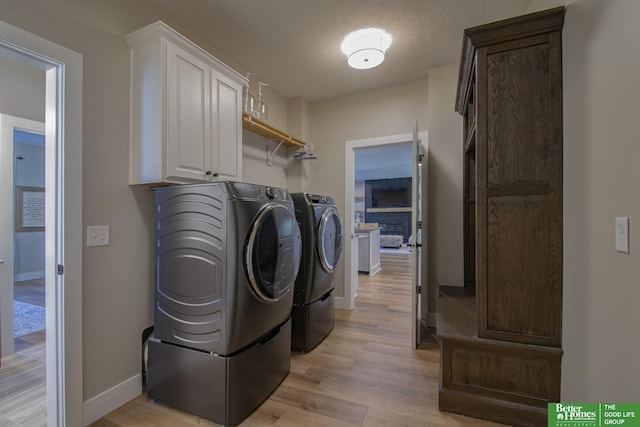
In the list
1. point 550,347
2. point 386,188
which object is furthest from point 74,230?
point 386,188

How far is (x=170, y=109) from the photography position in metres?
1.68

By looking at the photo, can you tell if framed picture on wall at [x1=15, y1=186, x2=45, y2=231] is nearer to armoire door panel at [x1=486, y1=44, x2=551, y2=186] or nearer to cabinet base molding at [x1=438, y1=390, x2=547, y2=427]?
cabinet base molding at [x1=438, y1=390, x2=547, y2=427]

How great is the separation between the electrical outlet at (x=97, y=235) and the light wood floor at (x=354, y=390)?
3.40 ft

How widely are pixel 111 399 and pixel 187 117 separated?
5.98ft

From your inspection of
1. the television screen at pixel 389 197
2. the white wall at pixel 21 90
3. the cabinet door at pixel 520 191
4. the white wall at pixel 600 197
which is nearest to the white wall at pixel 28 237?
the white wall at pixel 21 90

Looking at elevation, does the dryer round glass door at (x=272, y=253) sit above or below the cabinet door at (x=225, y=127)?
below

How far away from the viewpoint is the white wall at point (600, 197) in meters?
0.92

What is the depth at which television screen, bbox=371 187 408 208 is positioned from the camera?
10.3m

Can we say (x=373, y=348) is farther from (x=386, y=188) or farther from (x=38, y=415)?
(x=386, y=188)

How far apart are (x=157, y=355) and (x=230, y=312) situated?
2.26ft

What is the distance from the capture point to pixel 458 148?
9.44ft

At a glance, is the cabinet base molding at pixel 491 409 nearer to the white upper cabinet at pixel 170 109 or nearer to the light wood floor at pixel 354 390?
the light wood floor at pixel 354 390

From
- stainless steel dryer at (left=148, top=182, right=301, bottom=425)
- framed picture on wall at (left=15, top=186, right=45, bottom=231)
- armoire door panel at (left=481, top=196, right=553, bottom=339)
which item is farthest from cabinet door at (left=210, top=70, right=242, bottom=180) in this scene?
framed picture on wall at (left=15, top=186, right=45, bottom=231)

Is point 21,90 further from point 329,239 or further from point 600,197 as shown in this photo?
point 600,197
